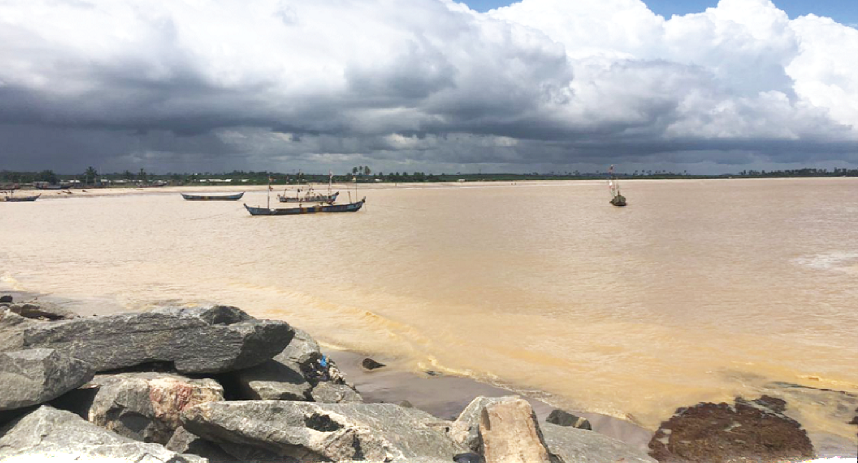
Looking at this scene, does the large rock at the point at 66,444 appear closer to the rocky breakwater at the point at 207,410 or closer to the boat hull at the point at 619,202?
the rocky breakwater at the point at 207,410

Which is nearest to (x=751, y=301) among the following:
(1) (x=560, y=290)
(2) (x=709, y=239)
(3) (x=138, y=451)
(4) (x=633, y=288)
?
(4) (x=633, y=288)

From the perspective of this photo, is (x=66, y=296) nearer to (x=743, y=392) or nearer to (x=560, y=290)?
(x=560, y=290)

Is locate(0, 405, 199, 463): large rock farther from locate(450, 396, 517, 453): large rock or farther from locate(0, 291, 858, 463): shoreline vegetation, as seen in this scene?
locate(450, 396, 517, 453): large rock

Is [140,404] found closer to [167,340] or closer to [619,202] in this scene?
[167,340]

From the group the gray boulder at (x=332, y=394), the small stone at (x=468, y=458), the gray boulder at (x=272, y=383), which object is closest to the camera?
the small stone at (x=468, y=458)

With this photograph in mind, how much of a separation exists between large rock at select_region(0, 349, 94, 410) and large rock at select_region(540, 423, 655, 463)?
17.8 feet

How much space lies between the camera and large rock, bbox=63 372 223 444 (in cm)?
625

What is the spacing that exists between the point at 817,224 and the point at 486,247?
32.2 m

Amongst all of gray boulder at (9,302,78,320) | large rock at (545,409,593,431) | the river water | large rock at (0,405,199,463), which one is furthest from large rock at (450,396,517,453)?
gray boulder at (9,302,78,320)

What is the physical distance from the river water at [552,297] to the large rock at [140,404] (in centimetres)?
575

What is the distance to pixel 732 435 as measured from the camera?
26.7 ft

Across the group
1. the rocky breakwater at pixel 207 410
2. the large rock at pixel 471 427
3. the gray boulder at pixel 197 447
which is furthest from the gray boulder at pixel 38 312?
the large rock at pixel 471 427

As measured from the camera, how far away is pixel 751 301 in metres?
17.7

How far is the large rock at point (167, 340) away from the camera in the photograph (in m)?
7.29
